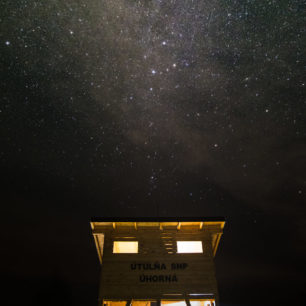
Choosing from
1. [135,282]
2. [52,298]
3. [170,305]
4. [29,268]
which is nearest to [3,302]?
[29,268]

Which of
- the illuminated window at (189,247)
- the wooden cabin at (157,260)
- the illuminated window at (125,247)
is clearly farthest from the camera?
the illuminated window at (125,247)

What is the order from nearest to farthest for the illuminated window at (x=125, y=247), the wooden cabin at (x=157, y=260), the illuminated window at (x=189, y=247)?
1. the wooden cabin at (x=157, y=260)
2. the illuminated window at (x=189, y=247)
3. the illuminated window at (x=125, y=247)

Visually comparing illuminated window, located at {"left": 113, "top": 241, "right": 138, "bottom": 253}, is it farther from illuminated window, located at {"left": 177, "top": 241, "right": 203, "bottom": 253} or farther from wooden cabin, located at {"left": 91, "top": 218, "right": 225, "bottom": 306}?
illuminated window, located at {"left": 177, "top": 241, "right": 203, "bottom": 253}

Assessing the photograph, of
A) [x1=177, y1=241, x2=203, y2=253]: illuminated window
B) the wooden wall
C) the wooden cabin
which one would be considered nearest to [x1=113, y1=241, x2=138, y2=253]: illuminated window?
the wooden cabin

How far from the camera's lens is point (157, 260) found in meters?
12.0

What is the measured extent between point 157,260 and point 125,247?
165cm

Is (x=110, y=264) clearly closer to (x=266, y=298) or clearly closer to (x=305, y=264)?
(x=266, y=298)

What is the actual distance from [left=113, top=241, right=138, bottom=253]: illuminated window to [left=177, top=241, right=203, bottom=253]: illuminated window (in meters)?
2.07

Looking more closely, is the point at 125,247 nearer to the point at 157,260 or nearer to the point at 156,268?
the point at 157,260

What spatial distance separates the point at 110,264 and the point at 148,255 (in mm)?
1767

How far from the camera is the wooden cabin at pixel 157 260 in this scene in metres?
11.4

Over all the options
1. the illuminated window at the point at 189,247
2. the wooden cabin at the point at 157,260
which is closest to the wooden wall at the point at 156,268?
the wooden cabin at the point at 157,260

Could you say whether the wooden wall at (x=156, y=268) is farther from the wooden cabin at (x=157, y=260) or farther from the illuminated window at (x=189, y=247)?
the illuminated window at (x=189, y=247)

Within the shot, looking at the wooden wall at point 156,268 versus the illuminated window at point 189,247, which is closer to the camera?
the wooden wall at point 156,268
